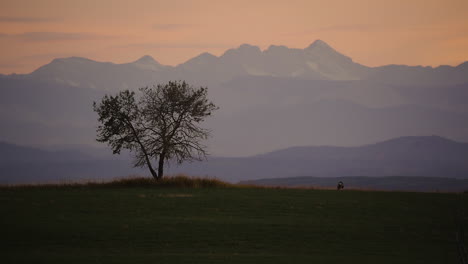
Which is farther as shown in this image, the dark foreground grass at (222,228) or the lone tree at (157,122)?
the lone tree at (157,122)

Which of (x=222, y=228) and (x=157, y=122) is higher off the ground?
(x=157, y=122)

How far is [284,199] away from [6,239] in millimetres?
20736

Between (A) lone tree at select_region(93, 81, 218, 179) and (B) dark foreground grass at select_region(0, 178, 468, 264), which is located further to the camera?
(A) lone tree at select_region(93, 81, 218, 179)

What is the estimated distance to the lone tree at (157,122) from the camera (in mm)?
59656

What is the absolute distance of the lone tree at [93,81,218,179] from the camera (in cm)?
5966

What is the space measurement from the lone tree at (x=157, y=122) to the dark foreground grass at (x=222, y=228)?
36.3 ft

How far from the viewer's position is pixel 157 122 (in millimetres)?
60375

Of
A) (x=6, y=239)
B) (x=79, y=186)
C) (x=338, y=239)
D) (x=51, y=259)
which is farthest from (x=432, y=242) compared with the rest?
(x=79, y=186)

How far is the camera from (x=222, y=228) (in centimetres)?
3469

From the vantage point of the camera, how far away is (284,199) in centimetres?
4669

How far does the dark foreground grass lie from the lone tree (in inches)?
435

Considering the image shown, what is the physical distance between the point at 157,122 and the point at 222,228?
27028 mm

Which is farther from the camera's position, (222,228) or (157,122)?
(157,122)

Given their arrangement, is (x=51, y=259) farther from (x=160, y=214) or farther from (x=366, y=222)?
(x=366, y=222)
